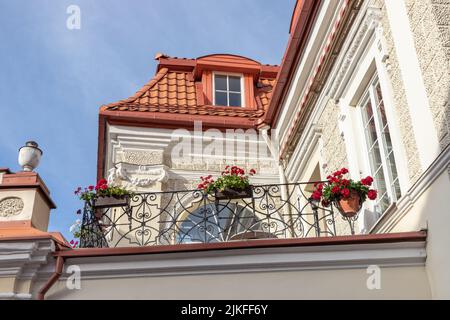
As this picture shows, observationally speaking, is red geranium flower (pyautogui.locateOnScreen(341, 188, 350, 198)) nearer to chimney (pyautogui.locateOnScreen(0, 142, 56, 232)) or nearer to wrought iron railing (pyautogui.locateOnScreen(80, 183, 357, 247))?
wrought iron railing (pyautogui.locateOnScreen(80, 183, 357, 247))

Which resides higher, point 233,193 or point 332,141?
point 332,141

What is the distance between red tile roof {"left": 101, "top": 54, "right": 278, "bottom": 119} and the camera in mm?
10297

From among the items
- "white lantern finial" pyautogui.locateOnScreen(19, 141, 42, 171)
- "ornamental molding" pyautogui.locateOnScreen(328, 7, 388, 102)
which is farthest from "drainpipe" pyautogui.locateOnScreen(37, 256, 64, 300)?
"ornamental molding" pyautogui.locateOnScreen(328, 7, 388, 102)

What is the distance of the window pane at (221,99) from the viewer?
11664mm

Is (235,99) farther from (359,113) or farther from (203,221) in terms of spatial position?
(203,221)

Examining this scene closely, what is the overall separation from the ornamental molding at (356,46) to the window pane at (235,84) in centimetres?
400

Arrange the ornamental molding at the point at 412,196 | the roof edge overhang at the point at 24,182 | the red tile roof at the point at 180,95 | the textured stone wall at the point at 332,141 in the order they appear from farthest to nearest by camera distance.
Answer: the red tile roof at the point at 180,95
the textured stone wall at the point at 332,141
the roof edge overhang at the point at 24,182
the ornamental molding at the point at 412,196

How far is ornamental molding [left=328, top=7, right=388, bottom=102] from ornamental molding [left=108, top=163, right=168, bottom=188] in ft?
11.1

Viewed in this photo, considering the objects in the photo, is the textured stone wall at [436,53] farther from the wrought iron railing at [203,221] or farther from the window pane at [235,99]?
the window pane at [235,99]

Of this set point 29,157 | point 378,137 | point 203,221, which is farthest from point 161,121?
point 378,137

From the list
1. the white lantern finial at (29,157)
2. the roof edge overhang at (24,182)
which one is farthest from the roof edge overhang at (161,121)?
the roof edge overhang at (24,182)

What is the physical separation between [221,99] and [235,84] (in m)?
0.56

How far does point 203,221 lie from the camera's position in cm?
643

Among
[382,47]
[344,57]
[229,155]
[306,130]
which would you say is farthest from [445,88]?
[229,155]
